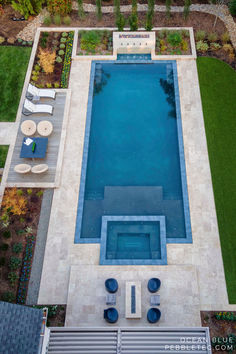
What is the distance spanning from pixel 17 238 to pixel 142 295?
7.96 m

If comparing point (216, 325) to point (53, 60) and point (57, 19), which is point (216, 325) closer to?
point (53, 60)

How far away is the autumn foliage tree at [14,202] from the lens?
17438mm

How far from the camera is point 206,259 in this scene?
16250mm

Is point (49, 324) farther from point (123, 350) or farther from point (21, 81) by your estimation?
point (21, 81)

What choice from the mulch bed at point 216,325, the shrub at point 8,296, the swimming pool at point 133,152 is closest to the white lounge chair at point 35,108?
the swimming pool at point 133,152

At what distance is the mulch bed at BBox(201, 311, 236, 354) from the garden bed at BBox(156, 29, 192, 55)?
19610 millimetres

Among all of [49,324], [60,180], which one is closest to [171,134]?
[60,180]

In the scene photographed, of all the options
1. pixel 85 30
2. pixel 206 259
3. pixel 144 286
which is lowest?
pixel 144 286

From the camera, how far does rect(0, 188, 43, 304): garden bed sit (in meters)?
15.7

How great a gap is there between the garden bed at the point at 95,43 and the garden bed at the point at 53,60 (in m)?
1.02

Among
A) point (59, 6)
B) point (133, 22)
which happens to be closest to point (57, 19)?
point (59, 6)

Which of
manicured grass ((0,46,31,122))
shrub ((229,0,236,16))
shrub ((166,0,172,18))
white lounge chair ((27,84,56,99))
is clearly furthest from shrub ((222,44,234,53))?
manicured grass ((0,46,31,122))

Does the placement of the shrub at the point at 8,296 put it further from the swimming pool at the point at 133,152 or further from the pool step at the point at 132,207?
the pool step at the point at 132,207

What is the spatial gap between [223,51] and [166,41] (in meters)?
4.83
